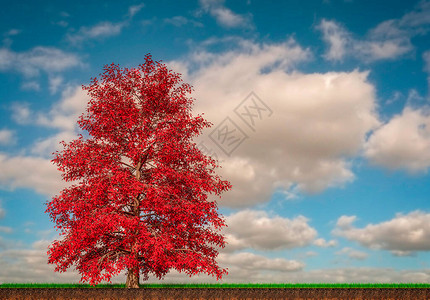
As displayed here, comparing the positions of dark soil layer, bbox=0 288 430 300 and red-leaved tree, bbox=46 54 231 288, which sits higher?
red-leaved tree, bbox=46 54 231 288

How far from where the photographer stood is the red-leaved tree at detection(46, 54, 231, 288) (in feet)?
58.7

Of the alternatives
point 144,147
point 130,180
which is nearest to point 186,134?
point 144,147

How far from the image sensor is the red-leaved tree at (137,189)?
17.9 m

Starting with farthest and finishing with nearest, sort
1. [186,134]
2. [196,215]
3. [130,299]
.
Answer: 1. [186,134]
2. [196,215]
3. [130,299]

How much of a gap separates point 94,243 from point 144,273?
336 centimetres

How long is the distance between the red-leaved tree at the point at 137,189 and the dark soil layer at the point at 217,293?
88 cm

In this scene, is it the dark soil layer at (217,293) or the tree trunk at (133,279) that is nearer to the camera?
the dark soil layer at (217,293)

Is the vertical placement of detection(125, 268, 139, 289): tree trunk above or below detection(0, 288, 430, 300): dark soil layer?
above

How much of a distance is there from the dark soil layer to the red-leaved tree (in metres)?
0.88

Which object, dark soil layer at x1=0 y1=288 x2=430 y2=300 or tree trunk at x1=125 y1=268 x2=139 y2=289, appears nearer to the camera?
dark soil layer at x1=0 y1=288 x2=430 y2=300

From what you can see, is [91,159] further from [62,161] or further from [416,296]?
[416,296]

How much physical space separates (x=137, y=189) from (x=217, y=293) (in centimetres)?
578

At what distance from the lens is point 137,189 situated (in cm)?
1805

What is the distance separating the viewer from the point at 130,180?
1852cm
